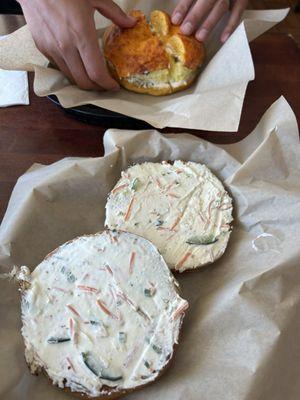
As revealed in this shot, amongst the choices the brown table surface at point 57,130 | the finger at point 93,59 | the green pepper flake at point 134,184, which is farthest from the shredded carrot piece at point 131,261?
the finger at point 93,59

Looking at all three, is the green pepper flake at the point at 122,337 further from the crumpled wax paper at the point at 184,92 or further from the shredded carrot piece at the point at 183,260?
the crumpled wax paper at the point at 184,92

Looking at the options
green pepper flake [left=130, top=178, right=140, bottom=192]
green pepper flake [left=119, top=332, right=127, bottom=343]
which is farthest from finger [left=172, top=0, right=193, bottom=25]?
green pepper flake [left=119, top=332, right=127, bottom=343]

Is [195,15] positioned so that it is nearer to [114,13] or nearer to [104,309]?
[114,13]

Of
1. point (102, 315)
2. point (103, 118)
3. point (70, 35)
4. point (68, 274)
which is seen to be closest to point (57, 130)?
point (103, 118)

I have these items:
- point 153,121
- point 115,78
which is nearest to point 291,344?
point 153,121

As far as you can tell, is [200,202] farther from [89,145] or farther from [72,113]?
[72,113]

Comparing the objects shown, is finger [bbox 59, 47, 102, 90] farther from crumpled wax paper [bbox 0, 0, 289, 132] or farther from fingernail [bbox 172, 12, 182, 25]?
fingernail [bbox 172, 12, 182, 25]
